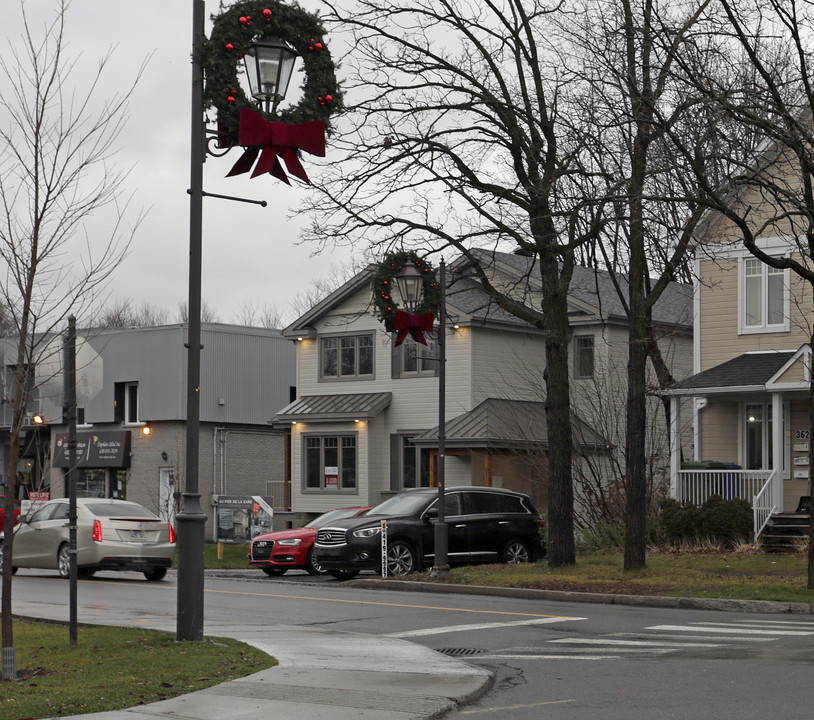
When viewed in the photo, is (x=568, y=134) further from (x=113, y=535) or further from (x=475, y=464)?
(x=475, y=464)

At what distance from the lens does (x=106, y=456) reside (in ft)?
149

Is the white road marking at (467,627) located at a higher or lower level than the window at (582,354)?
lower

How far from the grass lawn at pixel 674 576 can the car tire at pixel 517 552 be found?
1.22 metres

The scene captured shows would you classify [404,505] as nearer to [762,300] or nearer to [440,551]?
[440,551]

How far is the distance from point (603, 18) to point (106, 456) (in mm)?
31468

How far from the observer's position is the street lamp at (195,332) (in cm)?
1115

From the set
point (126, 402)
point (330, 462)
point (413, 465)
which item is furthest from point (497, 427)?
point (126, 402)

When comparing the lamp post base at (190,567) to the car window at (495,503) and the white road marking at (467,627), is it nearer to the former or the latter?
the white road marking at (467,627)

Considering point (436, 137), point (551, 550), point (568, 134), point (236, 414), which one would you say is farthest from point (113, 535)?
point (236, 414)

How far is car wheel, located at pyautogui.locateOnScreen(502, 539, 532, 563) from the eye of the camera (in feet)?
81.3

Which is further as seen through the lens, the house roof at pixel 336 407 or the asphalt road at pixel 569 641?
the house roof at pixel 336 407

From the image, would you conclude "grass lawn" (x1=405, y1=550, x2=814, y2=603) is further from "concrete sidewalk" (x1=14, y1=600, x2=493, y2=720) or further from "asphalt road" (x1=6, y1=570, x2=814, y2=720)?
"concrete sidewalk" (x1=14, y1=600, x2=493, y2=720)

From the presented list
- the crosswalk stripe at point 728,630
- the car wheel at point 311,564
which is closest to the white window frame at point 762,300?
the car wheel at point 311,564

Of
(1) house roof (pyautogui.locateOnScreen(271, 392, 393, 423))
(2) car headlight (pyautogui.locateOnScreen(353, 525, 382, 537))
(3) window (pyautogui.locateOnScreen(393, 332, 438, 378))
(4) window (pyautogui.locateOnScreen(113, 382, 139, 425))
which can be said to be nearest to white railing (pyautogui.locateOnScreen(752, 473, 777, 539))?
(2) car headlight (pyautogui.locateOnScreen(353, 525, 382, 537))
